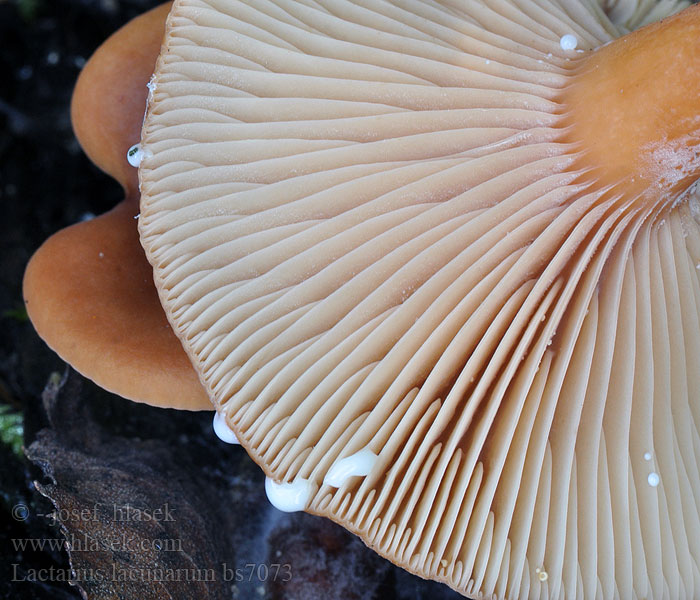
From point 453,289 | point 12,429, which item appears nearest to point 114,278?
point 12,429

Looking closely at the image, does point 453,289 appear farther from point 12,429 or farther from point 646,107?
point 12,429

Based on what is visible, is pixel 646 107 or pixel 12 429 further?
pixel 12 429

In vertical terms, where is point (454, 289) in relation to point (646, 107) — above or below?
below

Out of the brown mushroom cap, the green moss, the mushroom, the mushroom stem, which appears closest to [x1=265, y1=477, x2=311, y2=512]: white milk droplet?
the mushroom

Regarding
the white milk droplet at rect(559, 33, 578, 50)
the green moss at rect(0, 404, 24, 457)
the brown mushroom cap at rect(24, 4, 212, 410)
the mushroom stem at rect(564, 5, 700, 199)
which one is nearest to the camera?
the mushroom stem at rect(564, 5, 700, 199)

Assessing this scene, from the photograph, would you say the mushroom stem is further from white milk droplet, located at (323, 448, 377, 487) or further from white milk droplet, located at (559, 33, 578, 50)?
white milk droplet, located at (323, 448, 377, 487)

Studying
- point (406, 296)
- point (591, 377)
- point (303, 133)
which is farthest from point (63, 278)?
point (591, 377)

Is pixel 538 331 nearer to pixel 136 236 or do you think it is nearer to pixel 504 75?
pixel 504 75
